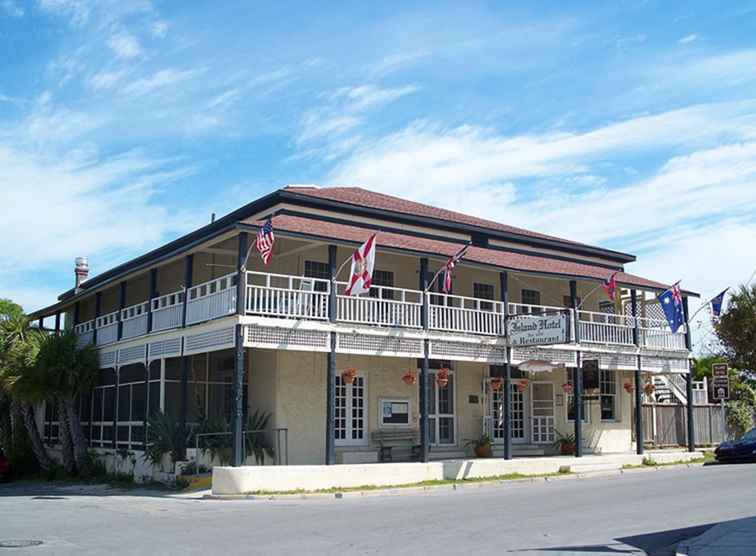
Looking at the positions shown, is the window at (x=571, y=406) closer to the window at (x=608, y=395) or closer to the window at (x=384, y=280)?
the window at (x=608, y=395)

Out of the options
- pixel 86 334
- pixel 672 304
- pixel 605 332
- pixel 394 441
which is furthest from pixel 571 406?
pixel 86 334

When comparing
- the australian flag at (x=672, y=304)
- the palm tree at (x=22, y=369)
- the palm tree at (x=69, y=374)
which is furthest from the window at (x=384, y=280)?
the palm tree at (x=22, y=369)

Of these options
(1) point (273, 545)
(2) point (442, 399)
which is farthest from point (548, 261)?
(1) point (273, 545)

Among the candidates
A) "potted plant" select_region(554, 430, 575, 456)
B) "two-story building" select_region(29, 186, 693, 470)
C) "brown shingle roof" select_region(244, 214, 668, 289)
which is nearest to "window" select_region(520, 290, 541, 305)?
"two-story building" select_region(29, 186, 693, 470)

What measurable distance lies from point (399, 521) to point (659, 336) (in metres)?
18.6

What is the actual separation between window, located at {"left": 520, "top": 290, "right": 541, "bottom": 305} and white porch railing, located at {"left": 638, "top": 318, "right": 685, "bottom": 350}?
11.6 ft

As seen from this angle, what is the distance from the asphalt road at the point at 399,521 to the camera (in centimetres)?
1183

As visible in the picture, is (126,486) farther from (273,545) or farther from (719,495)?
(719,495)

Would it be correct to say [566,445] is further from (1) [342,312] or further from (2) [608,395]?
(1) [342,312]

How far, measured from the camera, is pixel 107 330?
2925cm

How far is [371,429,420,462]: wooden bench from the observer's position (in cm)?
2500

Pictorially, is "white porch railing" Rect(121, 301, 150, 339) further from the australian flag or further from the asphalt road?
the australian flag

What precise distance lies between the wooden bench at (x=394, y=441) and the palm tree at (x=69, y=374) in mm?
9735

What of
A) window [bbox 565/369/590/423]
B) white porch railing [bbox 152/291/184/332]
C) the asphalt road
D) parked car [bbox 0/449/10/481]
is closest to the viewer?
Answer: the asphalt road
